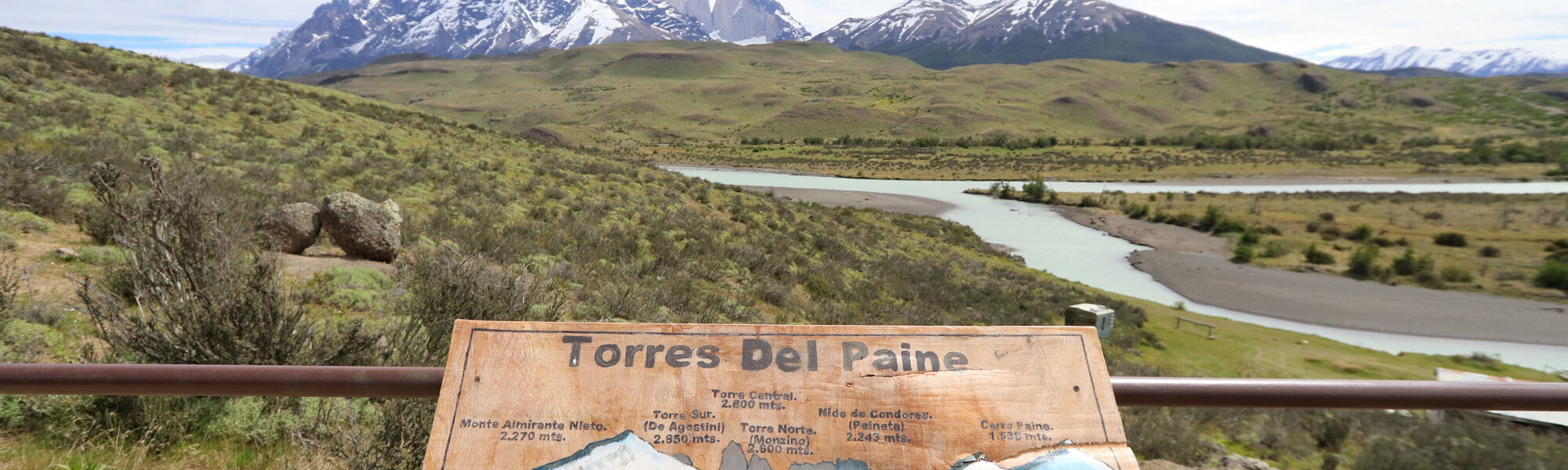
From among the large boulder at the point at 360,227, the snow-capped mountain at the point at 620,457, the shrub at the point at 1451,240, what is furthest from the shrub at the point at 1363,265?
the snow-capped mountain at the point at 620,457

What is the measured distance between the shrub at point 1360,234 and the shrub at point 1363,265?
5.88 metres

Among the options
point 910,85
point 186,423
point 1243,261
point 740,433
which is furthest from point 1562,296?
point 910,85

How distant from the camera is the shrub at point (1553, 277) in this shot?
2477 cm

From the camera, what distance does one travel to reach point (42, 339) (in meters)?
4.22

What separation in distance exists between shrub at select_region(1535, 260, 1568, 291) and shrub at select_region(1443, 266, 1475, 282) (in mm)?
1796

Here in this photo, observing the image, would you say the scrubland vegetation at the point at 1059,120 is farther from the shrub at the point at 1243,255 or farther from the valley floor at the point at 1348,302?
the valley floor at the point at 1348,302

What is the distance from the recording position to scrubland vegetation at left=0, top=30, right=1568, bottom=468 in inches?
136

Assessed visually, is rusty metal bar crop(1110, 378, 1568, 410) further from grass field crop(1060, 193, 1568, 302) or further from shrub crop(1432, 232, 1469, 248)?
shrub crop(1432, 232, 1469, 248)

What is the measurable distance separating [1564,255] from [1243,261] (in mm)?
13605

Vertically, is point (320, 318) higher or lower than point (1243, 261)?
higher

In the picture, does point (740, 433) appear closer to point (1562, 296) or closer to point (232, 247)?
point (232, 247)

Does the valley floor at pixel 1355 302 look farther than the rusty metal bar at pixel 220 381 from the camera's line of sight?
Yes

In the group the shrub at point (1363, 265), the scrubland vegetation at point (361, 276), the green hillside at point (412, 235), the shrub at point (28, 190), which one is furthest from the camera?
the shrub at point (1363, 265)

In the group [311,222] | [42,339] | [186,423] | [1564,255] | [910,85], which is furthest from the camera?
[910,85]
